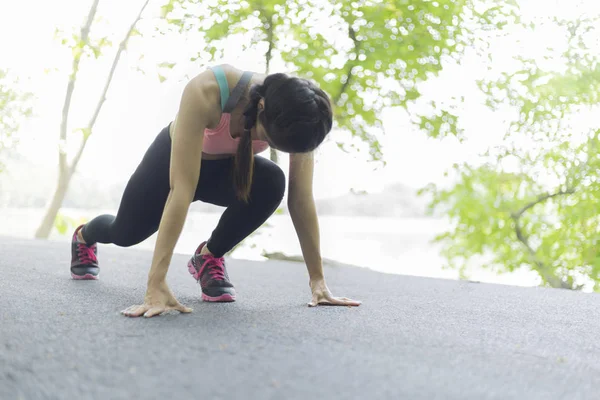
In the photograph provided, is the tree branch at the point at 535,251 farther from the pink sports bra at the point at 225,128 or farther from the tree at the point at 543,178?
the pink sports bra at the point at 225,128

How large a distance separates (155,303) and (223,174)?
17.4 inches

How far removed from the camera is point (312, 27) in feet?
12.1

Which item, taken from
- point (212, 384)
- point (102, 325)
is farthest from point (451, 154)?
point (212, 384)

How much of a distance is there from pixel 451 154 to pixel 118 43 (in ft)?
9.52

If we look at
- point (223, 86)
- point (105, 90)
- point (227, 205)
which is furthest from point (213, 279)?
point (105, 90)

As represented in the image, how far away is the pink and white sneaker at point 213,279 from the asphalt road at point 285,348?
0.16 feet

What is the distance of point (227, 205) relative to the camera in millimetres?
1661

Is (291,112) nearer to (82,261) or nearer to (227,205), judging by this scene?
(227,205)

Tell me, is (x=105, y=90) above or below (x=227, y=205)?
above

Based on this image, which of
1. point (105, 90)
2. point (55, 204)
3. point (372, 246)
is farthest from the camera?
point (55, 204)

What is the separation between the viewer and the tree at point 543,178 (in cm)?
341

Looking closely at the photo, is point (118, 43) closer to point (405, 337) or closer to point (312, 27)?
point (312, 27)

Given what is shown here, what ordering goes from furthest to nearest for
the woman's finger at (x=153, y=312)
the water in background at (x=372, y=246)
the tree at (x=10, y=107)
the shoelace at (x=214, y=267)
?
1. the tree at (x=10, y=107)
2. the water in background at (x=372, y=246)
3. the shoelace at (x=214, y=267)
4. the woman's finger at (x=153, y=312)

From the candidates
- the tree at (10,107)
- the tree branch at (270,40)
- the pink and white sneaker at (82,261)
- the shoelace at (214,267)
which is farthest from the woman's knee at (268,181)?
the tree at (10,107)
